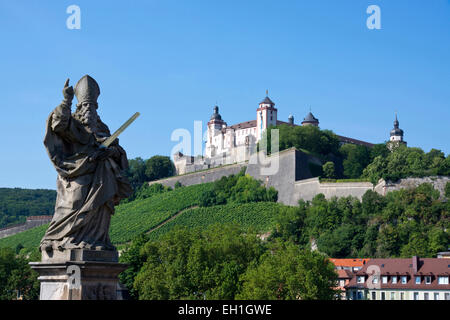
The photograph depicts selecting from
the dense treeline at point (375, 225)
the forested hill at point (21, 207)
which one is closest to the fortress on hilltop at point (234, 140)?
the dense treeline at point (375, 225)

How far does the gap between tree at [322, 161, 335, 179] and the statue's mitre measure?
322 feet

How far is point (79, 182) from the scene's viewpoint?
962cm

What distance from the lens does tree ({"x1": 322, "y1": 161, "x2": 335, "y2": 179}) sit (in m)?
107

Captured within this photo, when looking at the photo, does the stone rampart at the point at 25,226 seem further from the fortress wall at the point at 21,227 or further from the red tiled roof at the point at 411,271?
the red tiled roof at the point at 411,271

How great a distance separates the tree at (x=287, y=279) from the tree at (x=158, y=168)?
A: 91.3 m

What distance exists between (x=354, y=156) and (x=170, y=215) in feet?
93.6

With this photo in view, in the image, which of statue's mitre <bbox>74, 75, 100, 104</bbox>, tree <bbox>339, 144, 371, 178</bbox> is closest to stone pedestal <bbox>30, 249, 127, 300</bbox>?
statue's mitre <bbox>74, 75, 100, 104</bbox>

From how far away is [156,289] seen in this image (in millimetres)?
49312

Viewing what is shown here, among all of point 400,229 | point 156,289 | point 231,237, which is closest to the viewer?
point 156,289

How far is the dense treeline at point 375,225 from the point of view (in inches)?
3029

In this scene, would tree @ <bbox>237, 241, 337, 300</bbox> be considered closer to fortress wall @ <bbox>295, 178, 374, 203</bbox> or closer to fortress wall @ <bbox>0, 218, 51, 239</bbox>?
fortress wall @ <bbox>295, 178, 374, 203</bbox>

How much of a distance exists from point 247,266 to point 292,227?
35.5 meters
